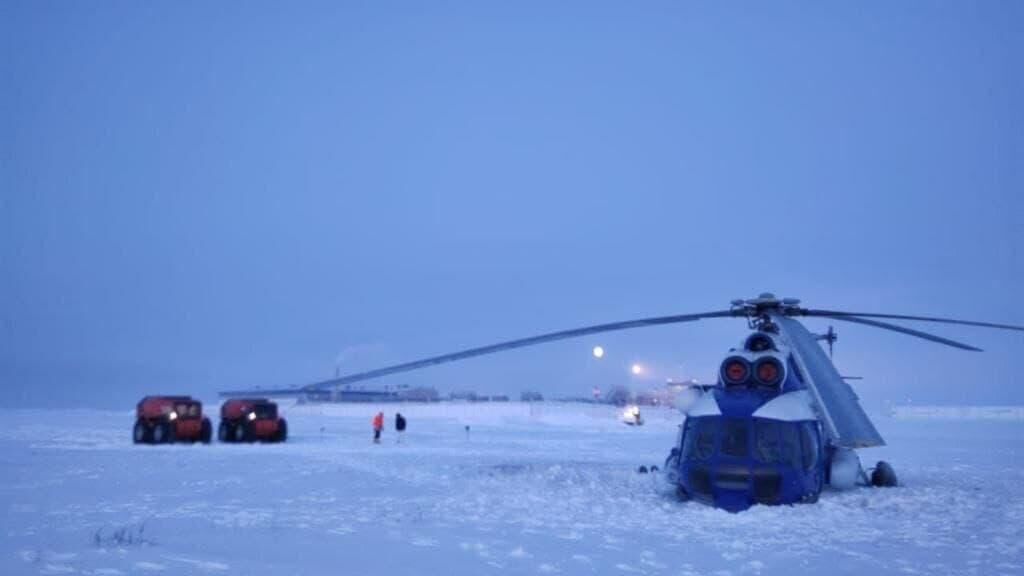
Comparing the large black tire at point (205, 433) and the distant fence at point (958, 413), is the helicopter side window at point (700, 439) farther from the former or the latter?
the distant fence at point (958, 413)

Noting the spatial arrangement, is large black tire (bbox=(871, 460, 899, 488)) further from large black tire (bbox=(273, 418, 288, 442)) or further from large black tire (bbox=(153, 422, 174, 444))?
large black tire (bbox=(153, 422, 174, 444))

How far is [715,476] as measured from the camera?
14953 mm

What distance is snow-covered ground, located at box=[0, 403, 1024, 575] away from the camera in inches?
409

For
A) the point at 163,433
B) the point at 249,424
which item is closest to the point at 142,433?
the point at 163,433

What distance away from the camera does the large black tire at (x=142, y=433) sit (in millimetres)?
34531

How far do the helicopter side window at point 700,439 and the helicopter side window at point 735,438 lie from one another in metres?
0.18

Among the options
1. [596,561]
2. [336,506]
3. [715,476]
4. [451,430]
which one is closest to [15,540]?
[336,506]

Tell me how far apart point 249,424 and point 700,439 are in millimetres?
25261

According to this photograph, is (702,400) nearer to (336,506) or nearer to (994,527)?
(994,527)

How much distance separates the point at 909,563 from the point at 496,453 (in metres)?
19.8

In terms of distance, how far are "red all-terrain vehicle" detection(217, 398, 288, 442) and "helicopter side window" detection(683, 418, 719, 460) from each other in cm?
2484

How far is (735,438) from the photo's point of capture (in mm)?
15070

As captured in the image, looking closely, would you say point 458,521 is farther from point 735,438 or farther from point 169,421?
point 169,421

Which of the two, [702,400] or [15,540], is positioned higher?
[702,400]
